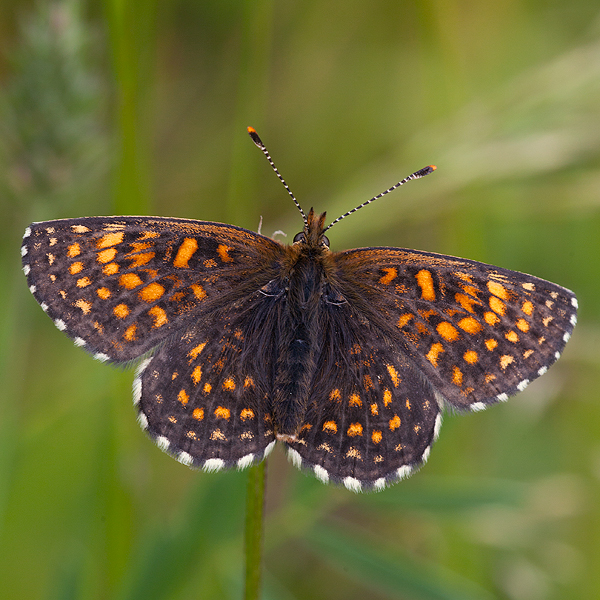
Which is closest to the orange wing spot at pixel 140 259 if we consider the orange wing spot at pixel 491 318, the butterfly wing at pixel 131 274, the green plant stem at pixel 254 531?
the butterfly wing at pixel 131 274

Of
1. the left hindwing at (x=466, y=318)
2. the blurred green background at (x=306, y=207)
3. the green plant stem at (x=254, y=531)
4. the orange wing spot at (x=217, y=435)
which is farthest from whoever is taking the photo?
the blurred green background at (x=306, y=207)

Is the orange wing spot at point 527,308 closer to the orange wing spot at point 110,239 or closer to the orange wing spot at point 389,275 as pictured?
the orange wing spot at point 389,275

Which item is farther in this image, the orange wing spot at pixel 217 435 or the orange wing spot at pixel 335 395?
the orange wing spot at pixel 335 395

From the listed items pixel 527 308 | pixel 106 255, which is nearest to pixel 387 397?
pixel 527 308

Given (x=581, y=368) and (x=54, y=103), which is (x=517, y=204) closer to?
(x=581, y=368)

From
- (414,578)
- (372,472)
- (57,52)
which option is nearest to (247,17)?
(57,52)

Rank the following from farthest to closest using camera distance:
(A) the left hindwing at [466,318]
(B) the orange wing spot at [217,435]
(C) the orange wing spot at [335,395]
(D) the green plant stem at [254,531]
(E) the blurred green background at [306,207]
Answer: (E) the blurred green background at [306,207]
(C) the orange wing spot at [335,395]
(A) the left hindwing at [466,318]
(B) the orange wing spot at [217,435]
(D) the green plant stem at [254,531]

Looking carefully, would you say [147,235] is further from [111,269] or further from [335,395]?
[335,395]
